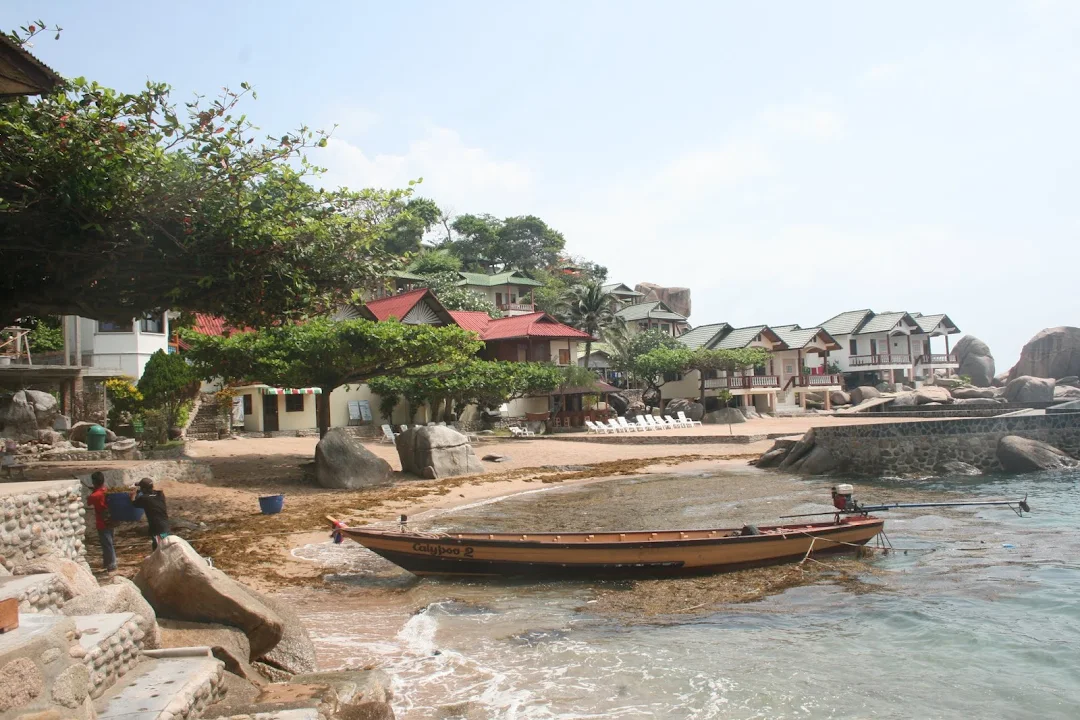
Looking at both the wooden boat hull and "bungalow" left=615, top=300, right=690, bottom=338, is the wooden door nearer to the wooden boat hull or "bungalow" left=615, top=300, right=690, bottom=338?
the wooden boat hull

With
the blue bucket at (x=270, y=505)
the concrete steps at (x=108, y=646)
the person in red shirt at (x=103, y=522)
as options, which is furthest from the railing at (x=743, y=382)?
the concrete steps at (x=108, y=646)

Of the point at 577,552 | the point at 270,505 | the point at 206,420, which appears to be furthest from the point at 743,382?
the point at 577,552

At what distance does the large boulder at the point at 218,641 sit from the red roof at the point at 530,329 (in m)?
38.0

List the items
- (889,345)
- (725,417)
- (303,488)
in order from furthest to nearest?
1. (889,345)
2. (725,417)
3. (303,488)

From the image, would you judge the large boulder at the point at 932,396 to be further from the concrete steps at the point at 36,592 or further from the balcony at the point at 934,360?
the concrete steps at the point at 36,592

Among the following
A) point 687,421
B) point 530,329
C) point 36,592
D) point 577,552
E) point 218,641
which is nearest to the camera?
point 36,592

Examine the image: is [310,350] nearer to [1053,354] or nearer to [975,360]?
[1053,354]

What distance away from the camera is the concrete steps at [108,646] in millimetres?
5602

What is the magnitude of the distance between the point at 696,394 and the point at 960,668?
47753 mm

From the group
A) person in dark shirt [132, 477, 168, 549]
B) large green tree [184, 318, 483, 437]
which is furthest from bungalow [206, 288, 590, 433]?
person in dark shirt [132, 477, 168, 549]

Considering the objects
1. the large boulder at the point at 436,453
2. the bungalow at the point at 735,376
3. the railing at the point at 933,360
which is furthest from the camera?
the railing at the point at 933,360

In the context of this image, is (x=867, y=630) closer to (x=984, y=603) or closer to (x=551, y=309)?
(x=984, y=603)

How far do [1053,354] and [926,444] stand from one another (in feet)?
145

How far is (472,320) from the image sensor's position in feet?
160
